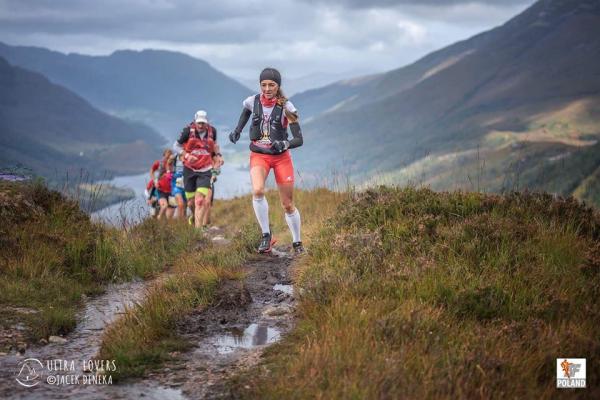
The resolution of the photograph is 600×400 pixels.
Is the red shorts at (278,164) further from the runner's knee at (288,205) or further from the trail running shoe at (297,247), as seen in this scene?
the trail running shoe at (297,247)

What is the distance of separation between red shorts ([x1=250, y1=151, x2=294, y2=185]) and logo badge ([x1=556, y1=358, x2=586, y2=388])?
5537 mm

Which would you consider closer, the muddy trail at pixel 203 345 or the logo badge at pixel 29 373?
the muddy trail at pixel 203 345

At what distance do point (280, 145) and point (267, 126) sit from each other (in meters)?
0.42

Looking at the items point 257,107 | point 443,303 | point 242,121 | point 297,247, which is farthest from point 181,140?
point 443,303

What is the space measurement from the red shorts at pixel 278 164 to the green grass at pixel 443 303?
1.23 metres

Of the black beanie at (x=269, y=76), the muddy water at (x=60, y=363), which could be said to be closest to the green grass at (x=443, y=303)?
the muddy water at (x=60, y=363)

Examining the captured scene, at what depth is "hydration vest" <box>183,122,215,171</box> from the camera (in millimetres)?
13680

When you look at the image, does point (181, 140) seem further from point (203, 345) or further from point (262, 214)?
point (203, 345)

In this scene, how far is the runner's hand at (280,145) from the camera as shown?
30.1 feet

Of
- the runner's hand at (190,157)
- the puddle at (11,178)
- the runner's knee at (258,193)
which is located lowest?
the runner's knee at (258,193)

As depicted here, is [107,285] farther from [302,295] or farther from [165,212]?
[165,212]

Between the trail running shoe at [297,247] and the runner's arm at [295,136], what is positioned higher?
the runner's arm at [295,136]

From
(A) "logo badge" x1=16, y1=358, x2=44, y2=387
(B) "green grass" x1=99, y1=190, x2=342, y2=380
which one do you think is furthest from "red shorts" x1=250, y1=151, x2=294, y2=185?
(A) "logo badge" x1=16, y1=358, x2=44, y2=387

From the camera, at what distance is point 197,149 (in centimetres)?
1375
